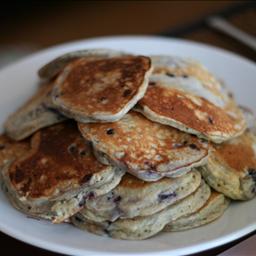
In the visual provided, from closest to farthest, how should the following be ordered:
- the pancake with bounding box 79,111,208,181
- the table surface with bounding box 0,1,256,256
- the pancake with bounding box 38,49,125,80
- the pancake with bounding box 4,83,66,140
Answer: the pancake with bounding box 79,111,208,181
the pancake with bounding box 4,83,66,140
the pancake with bounding box 38,49,125,80
the table surface with bounding box 0,1,256,256

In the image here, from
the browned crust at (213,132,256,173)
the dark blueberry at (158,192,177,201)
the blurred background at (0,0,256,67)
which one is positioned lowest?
the blurred background at (0,0,256,67)

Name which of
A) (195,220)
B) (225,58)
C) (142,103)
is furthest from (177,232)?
(225,58)

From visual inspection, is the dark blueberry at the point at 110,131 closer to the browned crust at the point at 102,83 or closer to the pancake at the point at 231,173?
the browned crust at the point at 102,83

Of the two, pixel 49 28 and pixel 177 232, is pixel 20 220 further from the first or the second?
pixel 49 28

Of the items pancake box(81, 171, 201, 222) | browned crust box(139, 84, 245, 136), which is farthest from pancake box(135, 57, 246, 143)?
pancake box(81, 171, 201, 222)

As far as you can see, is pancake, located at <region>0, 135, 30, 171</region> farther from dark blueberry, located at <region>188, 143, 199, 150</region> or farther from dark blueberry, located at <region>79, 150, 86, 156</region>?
dark blueberry, located at <region>188, 143, 199, 150</region>

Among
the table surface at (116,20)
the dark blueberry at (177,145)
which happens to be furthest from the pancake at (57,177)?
the table surface at (116,20)
